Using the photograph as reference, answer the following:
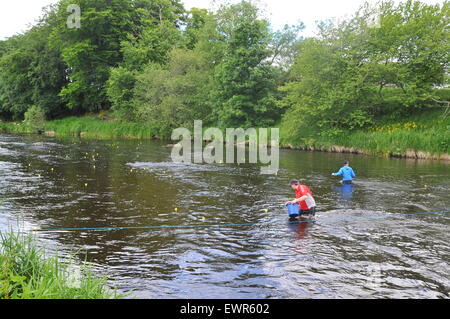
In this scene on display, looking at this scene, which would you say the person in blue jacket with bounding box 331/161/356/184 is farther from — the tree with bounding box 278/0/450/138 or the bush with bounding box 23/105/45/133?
the bush with bounding box 23/105/45/133

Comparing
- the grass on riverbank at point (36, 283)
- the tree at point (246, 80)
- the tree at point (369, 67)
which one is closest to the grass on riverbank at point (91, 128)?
the tree at point (246, 80)

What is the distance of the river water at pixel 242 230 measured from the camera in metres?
7.00

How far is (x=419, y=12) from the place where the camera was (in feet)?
102

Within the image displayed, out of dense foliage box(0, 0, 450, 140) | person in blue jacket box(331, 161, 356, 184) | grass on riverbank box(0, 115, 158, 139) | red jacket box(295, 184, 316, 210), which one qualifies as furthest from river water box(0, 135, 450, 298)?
grass on riverbank box(0, 115, 158, 139)

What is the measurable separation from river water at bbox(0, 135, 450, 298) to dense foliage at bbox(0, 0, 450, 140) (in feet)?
45.3

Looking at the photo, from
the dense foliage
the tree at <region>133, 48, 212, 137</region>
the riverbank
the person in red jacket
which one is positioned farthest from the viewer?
the tree at <region>133, 48, 212, 137</region>

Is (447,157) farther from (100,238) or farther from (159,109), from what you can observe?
(159,109)

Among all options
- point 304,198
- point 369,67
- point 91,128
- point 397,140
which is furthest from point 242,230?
point 91,128

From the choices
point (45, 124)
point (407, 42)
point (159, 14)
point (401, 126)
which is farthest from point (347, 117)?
point (45, 124)

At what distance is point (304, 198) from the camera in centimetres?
1121

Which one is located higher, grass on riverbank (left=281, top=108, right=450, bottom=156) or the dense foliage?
the dense foliage

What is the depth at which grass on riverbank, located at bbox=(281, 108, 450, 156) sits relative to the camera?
26172 millimetres

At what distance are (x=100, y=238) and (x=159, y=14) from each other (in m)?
54.5

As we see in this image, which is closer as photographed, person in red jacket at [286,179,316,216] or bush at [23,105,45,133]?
person in red jacket at [286,179,316,216]
